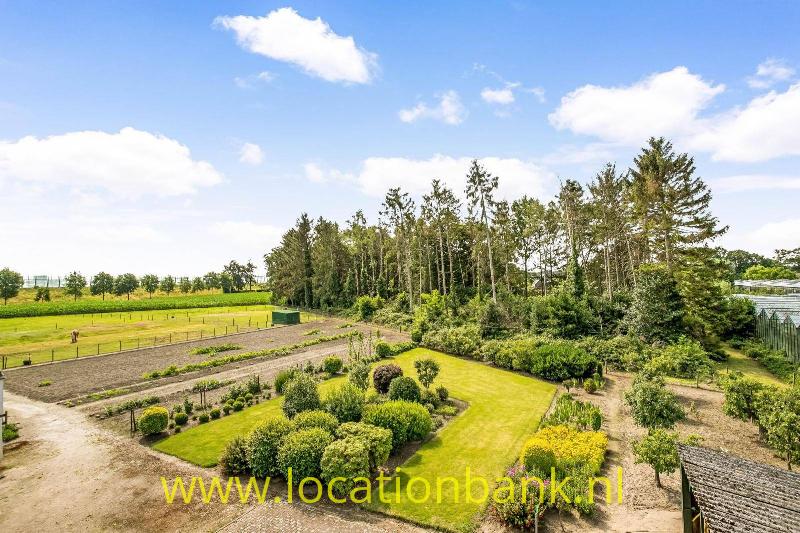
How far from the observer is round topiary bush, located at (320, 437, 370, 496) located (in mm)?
14664

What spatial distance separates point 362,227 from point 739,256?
12205 cm

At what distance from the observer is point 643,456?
49.0ft

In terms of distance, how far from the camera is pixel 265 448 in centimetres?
1606

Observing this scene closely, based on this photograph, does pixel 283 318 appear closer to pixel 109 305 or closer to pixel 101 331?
pixel 101 331

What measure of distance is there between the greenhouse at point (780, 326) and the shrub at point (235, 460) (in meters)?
38.8

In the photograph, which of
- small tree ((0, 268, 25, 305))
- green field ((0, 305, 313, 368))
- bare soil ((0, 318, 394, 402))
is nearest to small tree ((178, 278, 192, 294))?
small tree ((0, 268, 25, 305))

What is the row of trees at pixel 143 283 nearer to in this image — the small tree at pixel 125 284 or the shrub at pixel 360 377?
the small tree at pixel 125 284

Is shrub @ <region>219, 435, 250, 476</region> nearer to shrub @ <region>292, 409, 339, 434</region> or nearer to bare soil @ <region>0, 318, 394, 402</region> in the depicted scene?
shrub @ <region>292, 409, 339, 434</region>

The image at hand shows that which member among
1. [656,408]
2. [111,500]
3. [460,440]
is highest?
[656,408]

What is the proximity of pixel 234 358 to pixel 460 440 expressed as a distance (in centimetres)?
2403

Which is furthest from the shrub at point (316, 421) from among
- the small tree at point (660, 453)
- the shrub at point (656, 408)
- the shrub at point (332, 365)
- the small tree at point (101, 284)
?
the small tree at point (101, 284)

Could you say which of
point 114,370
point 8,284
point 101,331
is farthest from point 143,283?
point 114,370

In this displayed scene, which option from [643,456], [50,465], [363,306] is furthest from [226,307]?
[643,456]

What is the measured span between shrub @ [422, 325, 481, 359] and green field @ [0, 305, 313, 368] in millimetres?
27725
